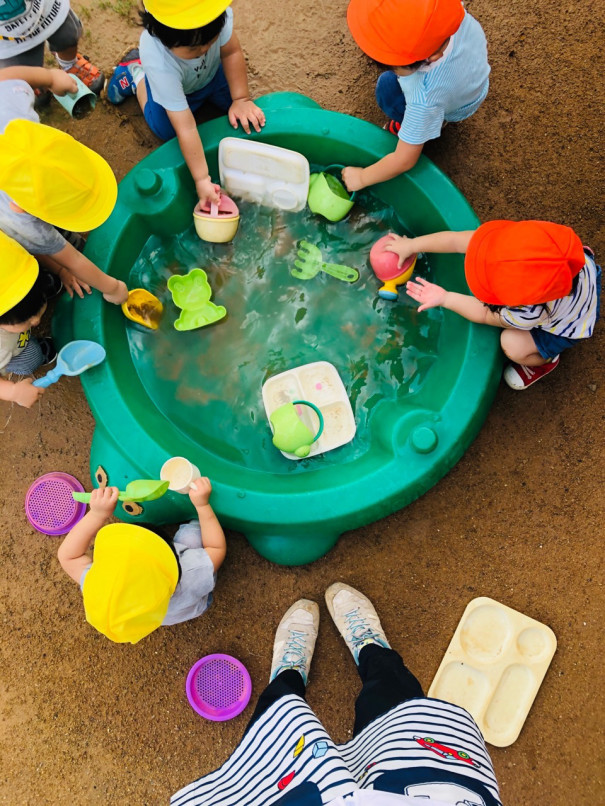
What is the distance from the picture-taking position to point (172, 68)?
1357 millimetres

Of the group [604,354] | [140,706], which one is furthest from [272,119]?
[140,706]

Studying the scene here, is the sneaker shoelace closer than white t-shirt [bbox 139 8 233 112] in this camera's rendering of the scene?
No

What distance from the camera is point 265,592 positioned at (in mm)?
1585

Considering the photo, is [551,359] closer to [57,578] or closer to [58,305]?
[58,305]

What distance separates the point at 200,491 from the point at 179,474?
68mm

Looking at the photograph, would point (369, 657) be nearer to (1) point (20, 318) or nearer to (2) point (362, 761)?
(2) point (362, 761)

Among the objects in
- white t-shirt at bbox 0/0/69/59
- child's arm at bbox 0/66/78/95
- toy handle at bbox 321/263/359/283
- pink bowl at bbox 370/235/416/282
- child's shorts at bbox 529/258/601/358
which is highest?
white t-shirt at bbox 0/0/69/59

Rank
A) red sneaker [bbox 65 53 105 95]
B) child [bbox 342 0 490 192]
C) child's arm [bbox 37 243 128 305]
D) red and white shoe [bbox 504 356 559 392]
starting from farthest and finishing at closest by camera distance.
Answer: red sneaker [bbox 65 53 105 95] → red and white shoe [bbox 504 356 559 392] → child's arm [bbox 37 243 128 305] → child [bbox 342 0 490 192]

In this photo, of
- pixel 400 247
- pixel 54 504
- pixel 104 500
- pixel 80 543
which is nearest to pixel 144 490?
pixel 104 500

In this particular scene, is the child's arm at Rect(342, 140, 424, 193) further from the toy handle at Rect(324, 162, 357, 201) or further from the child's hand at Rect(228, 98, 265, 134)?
the child's hand at Rect(228, 98, 265, 134)

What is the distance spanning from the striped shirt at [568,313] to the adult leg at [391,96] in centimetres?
64

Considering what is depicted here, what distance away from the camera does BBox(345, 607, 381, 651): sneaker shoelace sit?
1.48 meters

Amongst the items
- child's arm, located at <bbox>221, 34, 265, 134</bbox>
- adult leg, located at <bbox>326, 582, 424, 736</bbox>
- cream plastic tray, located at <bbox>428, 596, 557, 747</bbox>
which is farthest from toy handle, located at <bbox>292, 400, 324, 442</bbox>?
child's arm, located at <bbox>221, 34, 265, 134</bbox>

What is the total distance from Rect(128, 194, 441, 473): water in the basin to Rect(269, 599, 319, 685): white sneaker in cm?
39
